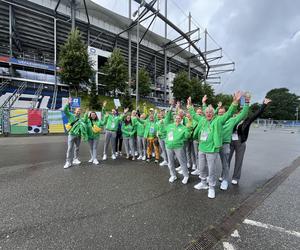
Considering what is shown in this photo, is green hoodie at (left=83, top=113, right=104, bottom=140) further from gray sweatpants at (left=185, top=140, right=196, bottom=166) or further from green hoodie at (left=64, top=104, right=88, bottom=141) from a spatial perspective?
gray sweatpants at (left=185, top=140, right=196, bottom=166)

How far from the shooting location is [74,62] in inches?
805

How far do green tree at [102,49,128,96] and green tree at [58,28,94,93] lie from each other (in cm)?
509

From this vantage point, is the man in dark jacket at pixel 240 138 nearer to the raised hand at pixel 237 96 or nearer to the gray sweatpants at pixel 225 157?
the gray sweatpants at pixel 225 157

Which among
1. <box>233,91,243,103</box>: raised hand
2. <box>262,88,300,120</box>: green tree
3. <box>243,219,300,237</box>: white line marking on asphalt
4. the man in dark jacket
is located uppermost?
<box>262,88,300,120</box>: green tree

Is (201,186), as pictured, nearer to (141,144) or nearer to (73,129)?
(141,144)

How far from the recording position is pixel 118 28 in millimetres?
32406

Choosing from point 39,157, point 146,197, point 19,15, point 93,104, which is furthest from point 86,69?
point 146,197

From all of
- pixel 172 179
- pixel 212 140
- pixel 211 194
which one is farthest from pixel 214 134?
pixel 172 179

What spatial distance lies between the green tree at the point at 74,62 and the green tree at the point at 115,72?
5.09 meters

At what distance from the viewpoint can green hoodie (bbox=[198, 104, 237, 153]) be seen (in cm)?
346

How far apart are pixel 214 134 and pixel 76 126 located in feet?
13.7

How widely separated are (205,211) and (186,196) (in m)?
0.61

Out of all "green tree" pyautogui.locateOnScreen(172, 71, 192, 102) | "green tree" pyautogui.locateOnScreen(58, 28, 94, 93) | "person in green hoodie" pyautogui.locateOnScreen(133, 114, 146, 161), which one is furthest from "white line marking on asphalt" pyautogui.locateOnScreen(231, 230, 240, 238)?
"green tree" pyautogui.locateOnScreen(172, 71, 192, 102)

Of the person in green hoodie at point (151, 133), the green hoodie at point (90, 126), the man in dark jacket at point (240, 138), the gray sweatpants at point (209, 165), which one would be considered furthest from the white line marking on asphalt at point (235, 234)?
the green hoodie at point (90, 126)
